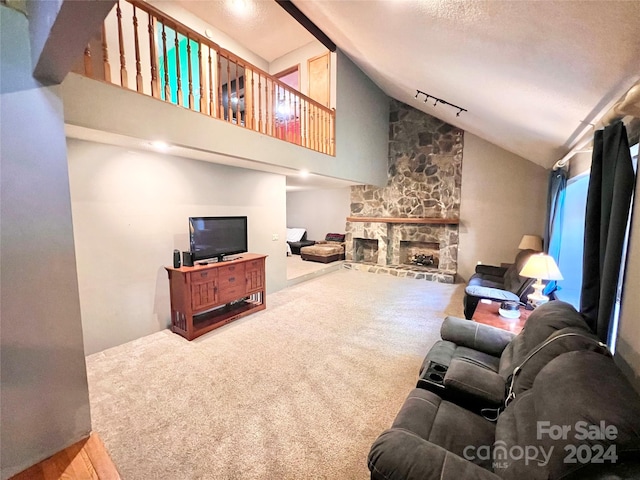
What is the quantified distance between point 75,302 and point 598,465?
2.12 meters

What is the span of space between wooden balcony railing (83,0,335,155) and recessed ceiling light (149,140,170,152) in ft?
1.28

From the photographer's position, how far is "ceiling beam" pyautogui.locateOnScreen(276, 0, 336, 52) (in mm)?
3980

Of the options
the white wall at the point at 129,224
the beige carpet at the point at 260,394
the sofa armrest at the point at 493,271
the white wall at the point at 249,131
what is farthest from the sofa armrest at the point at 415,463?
the sofa armrest at the point at 493,271

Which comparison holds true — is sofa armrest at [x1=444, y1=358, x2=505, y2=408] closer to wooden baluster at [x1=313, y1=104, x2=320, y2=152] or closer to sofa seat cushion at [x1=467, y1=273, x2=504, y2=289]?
sofa seat cushion at [x1=467, y1=273, x2=504, y2=289]

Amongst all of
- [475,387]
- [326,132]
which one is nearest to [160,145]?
[326,132]

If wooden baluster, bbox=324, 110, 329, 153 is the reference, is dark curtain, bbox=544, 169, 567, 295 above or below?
below

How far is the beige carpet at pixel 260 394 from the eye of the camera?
1.62 m

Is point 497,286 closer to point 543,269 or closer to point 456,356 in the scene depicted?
point 543,269

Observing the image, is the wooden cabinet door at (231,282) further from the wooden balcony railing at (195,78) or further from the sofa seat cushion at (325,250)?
the sofa seat cushion at (325,250)

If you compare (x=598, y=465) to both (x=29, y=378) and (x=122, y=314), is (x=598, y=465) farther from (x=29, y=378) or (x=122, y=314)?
(x=122, y=314)

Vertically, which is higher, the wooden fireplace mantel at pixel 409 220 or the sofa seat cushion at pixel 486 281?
the wooden fireplace mantel at pixel 409 220

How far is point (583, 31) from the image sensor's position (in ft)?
3.97

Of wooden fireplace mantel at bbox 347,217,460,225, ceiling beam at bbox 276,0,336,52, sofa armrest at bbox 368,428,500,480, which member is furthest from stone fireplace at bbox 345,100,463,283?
sofa armrest at bbox 368,428,500,480

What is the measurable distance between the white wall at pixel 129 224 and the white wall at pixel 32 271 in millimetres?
1750
